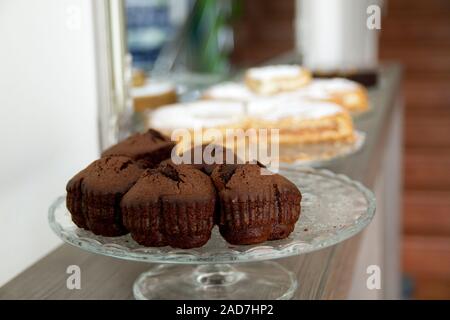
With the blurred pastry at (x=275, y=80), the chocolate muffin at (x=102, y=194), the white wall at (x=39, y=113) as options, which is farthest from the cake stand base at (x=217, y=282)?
the blurred pastry at (x=275, y=80)

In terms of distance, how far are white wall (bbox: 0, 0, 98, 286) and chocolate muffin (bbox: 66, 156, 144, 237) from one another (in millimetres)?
197

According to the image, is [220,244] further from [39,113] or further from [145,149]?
[39,113]

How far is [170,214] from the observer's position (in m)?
0.65

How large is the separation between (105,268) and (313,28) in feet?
9.29

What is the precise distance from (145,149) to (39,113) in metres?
0.23

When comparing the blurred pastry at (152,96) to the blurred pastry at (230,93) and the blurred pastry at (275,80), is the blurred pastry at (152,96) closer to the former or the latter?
the blurred pastry at (230,93)

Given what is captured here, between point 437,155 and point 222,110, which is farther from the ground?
point 222,110

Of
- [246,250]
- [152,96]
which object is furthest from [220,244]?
[152,96]

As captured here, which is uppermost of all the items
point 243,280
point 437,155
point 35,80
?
point 35,80

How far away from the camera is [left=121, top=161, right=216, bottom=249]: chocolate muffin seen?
0.65m

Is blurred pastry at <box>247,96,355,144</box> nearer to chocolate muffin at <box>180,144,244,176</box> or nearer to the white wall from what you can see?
the white wall

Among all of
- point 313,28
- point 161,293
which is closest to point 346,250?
point 161,293
